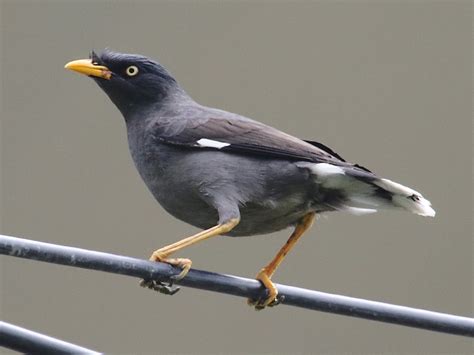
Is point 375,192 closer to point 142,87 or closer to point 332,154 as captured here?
point 332,154

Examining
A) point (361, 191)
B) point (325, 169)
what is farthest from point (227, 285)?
point (361, 191)

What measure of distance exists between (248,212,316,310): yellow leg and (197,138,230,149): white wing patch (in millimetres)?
740

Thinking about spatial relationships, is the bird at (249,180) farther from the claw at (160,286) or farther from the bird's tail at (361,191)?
the claw at (160,286)

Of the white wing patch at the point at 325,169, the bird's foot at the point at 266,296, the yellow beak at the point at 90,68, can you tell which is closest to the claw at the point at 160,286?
the bird's foot at the point at 266,296

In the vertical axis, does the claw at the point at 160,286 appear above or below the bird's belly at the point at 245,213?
below

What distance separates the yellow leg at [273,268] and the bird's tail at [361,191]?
0.24m

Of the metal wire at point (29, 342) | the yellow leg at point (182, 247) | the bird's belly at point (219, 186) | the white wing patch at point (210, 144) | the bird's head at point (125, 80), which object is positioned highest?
the bird's head at point (125, 80)

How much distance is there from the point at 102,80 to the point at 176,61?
13.7 ft

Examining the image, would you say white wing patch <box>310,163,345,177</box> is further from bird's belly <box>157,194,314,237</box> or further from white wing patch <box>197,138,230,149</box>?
white wing patch <box>197,138,230,149</box>

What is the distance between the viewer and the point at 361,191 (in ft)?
17.9

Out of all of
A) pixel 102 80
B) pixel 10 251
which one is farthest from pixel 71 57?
pixel 10 251

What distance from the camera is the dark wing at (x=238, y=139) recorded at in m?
5.30

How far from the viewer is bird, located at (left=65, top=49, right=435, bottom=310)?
17.1 feet

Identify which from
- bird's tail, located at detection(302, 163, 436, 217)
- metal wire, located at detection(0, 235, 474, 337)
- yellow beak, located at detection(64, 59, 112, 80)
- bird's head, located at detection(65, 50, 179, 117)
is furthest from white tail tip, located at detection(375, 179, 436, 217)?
yellow beak, located at detection(64, 59, 112, 80)
